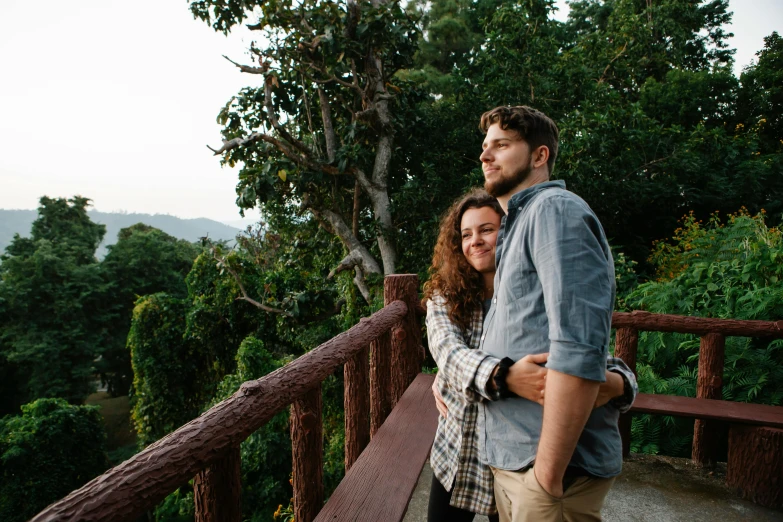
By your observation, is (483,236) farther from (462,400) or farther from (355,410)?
(355,410)

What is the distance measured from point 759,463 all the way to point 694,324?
2.62ft

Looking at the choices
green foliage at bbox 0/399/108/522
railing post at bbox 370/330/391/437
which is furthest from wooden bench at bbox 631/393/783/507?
green foliage at bbox 0/399/108/522

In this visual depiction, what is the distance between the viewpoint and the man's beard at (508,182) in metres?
1.20

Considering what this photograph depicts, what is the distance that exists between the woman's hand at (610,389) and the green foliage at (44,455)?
689 inches

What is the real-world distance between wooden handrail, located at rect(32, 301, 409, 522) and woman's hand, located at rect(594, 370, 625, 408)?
0.88 metres

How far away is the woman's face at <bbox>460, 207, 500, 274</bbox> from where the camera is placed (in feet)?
4.92

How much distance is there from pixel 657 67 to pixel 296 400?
555 inches

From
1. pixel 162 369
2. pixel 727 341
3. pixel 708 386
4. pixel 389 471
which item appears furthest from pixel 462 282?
pixel 162 369

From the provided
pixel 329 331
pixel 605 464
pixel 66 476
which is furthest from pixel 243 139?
pixel 66 476

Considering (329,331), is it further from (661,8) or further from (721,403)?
(661,8)

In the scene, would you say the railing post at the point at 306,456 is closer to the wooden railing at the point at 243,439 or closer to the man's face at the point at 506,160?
the wooden railing at the point at 243,439

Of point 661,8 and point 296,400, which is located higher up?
point 661,8

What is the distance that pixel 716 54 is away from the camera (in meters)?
14.3

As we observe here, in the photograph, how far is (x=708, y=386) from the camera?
9.32 feet
